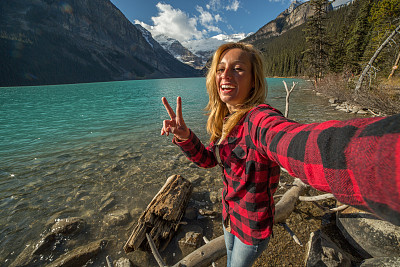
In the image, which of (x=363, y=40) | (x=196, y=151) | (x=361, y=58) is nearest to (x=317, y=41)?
(x=361, y=58)

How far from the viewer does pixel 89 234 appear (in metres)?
3.87

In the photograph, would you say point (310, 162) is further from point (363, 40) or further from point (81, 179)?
point (363, 40)

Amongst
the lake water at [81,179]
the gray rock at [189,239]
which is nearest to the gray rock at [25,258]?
the lake water at [81,179]

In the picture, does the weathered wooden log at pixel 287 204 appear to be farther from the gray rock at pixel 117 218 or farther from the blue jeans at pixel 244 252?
the gray rock at pixel 117 218

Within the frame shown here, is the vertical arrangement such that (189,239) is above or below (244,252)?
below

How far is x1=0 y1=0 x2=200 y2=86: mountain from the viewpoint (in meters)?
104

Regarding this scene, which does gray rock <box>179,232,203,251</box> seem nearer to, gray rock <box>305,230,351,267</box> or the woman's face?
gray rock <box>305,230,351,267</box>

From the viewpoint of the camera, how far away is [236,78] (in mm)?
1837

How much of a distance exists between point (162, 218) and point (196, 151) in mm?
2323

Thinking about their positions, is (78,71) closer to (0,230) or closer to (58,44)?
(58,44)

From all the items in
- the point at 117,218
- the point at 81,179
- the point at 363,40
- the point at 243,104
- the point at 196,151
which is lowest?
the point at 117,218

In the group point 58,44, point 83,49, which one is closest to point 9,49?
point 58,44

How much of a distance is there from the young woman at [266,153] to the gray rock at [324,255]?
154cm

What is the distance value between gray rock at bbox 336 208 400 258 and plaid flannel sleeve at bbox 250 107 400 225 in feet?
10.9
